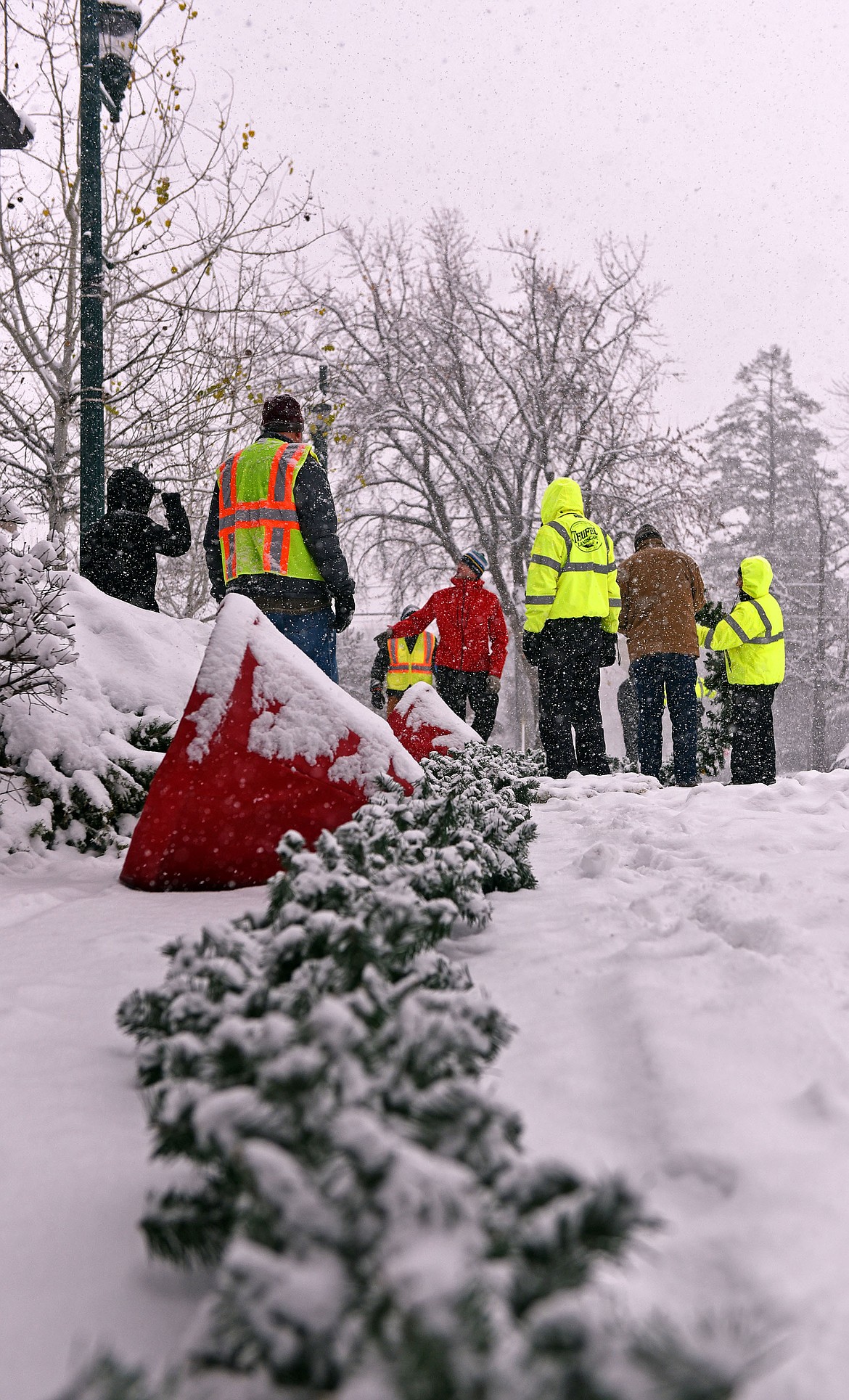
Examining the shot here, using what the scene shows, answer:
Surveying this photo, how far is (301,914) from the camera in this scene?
1.60 m

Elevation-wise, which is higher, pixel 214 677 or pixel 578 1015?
pixel 214 677

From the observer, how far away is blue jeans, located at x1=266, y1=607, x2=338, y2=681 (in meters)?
4.77

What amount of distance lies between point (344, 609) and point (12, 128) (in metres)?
5.57

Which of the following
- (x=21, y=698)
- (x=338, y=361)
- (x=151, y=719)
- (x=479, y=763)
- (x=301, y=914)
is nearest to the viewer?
(x=301, y=914)

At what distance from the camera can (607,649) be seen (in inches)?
294

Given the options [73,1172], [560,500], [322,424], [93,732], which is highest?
[322,424]

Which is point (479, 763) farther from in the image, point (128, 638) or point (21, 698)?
point (21, 698)

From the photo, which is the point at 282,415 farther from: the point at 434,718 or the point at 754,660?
the point at 754,660

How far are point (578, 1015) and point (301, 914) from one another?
565 millimetres

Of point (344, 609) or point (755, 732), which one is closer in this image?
point (344, 609)

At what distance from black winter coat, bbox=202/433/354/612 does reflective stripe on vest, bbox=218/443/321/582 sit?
38mm

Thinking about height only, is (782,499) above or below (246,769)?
above

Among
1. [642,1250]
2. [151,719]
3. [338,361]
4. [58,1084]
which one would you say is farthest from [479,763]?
[338,361]

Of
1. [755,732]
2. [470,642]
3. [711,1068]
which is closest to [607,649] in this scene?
[470,642]
